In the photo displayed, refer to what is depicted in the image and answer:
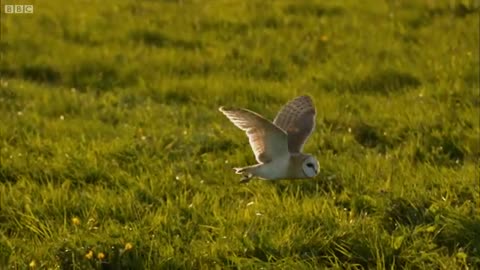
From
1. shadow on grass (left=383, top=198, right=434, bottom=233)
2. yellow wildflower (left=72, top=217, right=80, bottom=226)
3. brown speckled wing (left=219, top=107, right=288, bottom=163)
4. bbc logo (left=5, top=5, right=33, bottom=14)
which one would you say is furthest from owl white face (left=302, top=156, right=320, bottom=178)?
bbc logo (left=5, top=5, right=33, bottom=14)

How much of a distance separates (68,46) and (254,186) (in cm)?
371

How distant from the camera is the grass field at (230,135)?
14.5ft

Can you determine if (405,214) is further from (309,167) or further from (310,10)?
(310,10)

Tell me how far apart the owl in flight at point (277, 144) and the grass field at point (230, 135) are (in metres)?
0.35

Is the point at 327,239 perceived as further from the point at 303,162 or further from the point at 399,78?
the point at 399,78

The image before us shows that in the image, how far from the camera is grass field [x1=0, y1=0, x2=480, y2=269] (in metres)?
4.41

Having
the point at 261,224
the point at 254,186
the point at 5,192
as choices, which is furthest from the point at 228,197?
the point at 5,192

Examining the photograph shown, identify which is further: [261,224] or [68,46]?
[68,46]

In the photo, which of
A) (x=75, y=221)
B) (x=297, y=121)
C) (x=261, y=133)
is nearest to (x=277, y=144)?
(x=261, y=133)

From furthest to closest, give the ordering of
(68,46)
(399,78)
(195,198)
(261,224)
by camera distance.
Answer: (68,46) < (399,78) < (195,198) < (261,224)

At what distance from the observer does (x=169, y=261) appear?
426 centimetres

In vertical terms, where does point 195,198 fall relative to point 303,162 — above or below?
below

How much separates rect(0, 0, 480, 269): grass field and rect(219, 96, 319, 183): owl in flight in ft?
1.15

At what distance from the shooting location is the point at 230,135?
19.8 feet
